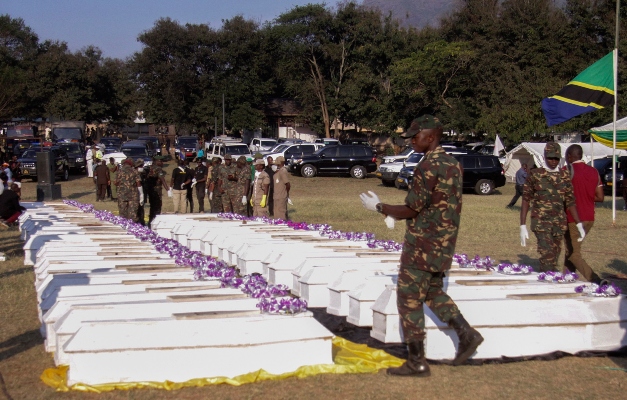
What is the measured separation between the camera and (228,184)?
55.6 feet

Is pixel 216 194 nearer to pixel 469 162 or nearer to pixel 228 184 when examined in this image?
pixel 228 184

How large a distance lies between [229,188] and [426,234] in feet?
39.5

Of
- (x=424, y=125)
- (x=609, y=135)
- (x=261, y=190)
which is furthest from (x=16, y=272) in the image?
(x=609, y=135)

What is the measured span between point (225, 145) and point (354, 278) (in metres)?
35.3

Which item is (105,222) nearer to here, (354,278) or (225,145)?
(354,278)

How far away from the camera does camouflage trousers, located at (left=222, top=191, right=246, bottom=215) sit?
16875mm

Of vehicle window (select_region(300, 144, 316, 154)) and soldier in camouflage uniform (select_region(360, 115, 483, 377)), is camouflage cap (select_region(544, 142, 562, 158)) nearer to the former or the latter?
soldier in camouflage uniform (select_region(360, 115, 483, 377))

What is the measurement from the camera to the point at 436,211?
5309 mm

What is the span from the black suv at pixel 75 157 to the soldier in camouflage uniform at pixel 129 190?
23054 millimetres

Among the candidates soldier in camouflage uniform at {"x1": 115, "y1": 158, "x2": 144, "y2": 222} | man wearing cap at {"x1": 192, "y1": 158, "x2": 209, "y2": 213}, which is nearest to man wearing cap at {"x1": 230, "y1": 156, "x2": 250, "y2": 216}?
soldier in camouflage uniform at {"x1": 115, "y1": 158, "x2": 144, "y2": 222}

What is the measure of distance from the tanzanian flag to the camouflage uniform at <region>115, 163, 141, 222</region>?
10.0 metres

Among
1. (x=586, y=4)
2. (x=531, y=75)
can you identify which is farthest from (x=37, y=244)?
(x=586, y=4)

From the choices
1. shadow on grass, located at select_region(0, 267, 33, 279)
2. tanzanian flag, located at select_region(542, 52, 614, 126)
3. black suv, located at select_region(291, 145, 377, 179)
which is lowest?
shadow on grass, located at select_region(0, 267, 33, 279)

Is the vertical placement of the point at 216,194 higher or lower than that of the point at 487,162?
lower
